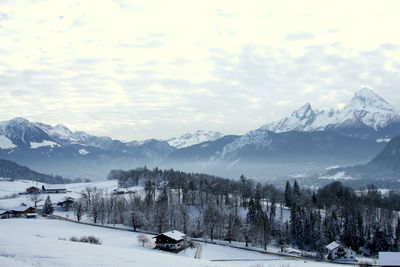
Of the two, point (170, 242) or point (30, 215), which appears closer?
point (170, 242)

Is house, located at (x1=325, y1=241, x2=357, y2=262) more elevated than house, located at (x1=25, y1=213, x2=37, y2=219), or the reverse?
house, located at (x1=25, y1=213, x2=37, y2=219)

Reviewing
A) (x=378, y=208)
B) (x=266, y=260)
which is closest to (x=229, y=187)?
(x=378, y=208)

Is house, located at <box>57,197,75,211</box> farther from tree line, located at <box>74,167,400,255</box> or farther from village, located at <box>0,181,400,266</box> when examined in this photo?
village, located at <box>0,181,400,266</box>

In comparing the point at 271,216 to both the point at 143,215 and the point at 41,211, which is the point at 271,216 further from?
the point at 41,211

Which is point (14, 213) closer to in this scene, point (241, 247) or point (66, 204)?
point (66, 204)

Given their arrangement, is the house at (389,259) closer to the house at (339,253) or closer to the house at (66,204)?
the house at (339,253)

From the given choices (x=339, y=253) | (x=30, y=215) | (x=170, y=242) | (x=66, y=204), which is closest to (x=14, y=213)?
(x=30, y=215)

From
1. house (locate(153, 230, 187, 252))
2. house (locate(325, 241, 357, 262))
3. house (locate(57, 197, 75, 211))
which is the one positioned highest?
house (locate(57, 197, 75, 211))

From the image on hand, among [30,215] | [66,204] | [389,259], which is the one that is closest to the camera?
[389,259]

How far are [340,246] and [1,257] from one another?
291ft

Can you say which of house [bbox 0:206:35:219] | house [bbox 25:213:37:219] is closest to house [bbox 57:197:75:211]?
house [bbox 0:206:35:219]

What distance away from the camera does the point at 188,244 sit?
→ 329 feet

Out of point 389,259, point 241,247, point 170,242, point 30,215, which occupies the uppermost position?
point 30,215

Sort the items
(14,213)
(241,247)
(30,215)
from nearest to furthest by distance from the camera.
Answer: (241,247), (30,215), (14,213)
